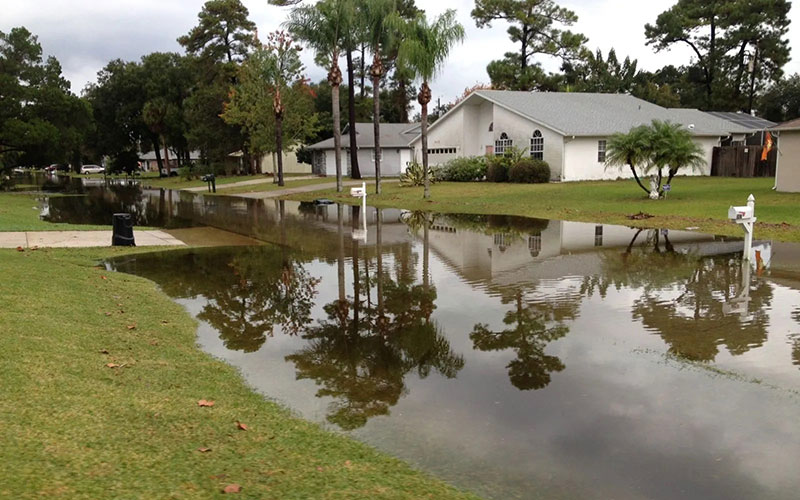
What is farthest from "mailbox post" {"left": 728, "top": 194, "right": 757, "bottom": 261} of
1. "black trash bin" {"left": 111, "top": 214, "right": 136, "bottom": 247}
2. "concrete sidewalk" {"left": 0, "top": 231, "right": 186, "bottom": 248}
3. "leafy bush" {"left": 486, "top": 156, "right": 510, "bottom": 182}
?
"leafy bush" {"left": 486, "top": 156, "right": 510, "bottom": 182}

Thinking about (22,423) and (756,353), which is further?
(756,353)

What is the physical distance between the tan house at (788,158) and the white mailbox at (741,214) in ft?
47.7

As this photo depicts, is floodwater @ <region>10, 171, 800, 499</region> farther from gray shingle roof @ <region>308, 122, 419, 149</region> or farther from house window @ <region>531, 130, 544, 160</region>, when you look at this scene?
gray shingle roof @ <region>308, 122, 419, 149</region>

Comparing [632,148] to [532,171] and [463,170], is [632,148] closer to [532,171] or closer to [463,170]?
[532,171]

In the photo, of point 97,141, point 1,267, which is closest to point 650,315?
point 1,267

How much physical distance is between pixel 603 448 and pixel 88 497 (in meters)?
3.76

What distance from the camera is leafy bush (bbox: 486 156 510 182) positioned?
1503 inches

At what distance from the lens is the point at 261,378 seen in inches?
268

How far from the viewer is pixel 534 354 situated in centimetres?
762

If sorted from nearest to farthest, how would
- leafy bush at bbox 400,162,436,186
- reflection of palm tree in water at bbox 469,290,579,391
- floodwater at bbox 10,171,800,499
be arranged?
floodwater at bbox 10,171,800,499, reflection of palm tree in water at bbox 469,290,579,391, leafy bush at bbox 400,162,436,186

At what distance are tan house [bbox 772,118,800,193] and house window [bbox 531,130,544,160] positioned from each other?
46.4ft

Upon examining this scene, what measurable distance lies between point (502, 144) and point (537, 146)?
3.29 meters

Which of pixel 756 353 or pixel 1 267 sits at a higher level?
pixel 1 267

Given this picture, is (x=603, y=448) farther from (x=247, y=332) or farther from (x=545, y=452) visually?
(x=247, y=332)
